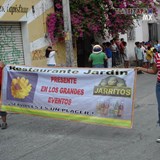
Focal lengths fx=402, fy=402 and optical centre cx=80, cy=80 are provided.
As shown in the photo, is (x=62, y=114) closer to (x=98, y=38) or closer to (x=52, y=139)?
(x=52, y=139)

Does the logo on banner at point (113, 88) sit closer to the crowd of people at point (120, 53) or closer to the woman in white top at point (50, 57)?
the woman in white top at point (50, 57)

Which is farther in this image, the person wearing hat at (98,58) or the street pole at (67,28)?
the person wearing hat at (98,58)

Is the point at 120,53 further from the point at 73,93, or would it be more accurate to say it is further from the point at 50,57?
the point at 73,93

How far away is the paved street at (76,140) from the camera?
238 inches

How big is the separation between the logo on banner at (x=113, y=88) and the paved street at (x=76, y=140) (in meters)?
0.74


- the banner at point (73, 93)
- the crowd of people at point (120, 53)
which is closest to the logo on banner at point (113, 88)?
the banner at point (73, 93)

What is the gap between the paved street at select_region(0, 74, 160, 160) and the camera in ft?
19.8

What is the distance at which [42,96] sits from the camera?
812 centimetres

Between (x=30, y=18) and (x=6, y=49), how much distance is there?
5.92 feet

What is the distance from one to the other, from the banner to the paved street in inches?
11.3

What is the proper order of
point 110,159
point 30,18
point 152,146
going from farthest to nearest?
point 30,18 < point 152,146 < point 110,159

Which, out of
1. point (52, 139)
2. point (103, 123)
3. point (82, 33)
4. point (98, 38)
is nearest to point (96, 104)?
point (103, 123)

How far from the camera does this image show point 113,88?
23.8 feet

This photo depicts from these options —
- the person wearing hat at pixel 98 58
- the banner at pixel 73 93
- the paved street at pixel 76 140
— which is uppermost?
the person wearing hat at pixel 98 58
